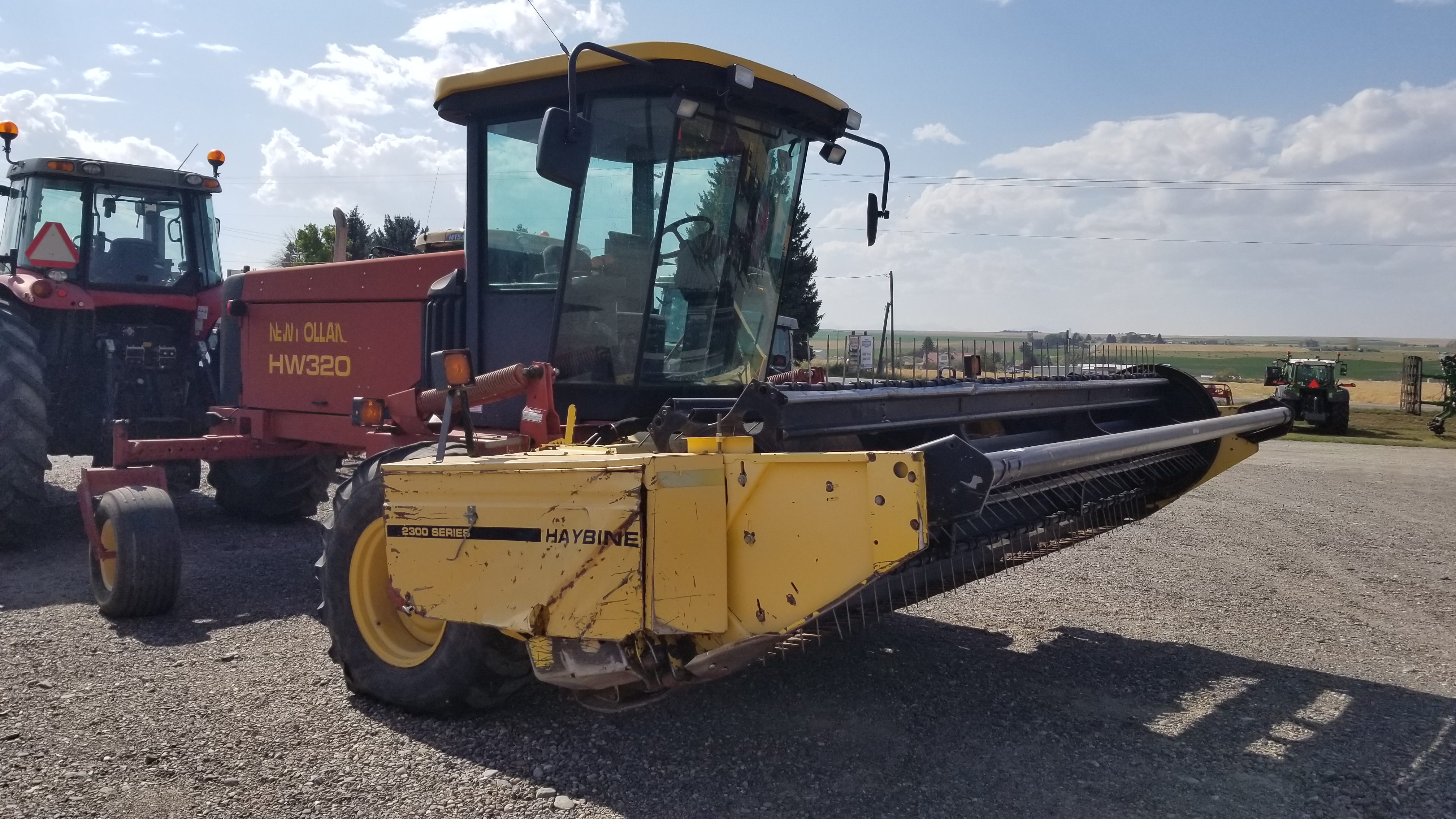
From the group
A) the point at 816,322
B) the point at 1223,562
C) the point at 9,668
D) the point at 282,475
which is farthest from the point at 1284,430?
the point at 816,322

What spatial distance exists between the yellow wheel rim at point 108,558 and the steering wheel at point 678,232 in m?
3.46

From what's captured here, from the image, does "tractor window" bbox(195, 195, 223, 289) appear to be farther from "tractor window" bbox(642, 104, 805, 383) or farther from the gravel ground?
"tractor window" bbox(642, 104, 805, 383)

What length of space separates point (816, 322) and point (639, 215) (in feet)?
100.0

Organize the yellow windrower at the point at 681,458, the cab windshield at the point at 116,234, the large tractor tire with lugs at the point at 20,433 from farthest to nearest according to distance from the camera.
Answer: the cab windshield at the point at 116,234
the large tractor tire with lugs at the point at 20,433
the yellow windrower at the point at 681,458

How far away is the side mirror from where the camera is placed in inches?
148

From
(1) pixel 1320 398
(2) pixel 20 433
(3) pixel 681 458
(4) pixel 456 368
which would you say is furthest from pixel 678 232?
(1) pixel 1320 398

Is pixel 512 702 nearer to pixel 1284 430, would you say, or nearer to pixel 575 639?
pixel 575 639

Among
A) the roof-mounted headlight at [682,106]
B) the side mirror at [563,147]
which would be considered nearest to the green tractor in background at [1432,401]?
the roof-mounted headlight at [682,106]

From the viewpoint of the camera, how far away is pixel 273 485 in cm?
845

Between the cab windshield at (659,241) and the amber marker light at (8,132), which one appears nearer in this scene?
the cab windshield at (659,241)

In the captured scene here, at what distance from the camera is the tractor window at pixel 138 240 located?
8.60 metres

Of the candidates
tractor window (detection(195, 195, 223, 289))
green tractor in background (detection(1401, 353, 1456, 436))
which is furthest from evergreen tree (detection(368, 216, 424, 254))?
green tractor in background (detection(1401, 353, 1456, 436))

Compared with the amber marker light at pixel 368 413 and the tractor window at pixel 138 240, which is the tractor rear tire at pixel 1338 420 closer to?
the tractor window at pixel 138 240

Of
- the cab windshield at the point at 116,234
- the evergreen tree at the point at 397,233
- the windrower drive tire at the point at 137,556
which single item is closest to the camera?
the windrower drive tire at the point at 137,556
